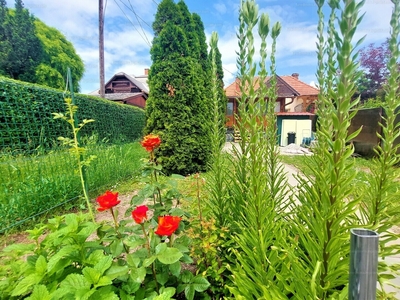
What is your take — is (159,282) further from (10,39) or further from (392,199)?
(10,39)

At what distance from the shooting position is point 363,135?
6.36m

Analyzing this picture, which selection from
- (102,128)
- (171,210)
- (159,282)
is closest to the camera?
(159,282)

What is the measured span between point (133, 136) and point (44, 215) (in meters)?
5.97

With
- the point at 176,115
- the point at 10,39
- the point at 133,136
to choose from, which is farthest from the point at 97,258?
the point at 10,39

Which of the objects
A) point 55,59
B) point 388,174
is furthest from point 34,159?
point 55,59

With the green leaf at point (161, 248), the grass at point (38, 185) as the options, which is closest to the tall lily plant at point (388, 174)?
the green leaf at point (161, 248)

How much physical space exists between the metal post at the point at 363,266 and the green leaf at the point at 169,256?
24.6 inches

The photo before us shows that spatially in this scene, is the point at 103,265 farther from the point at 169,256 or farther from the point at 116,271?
the point at 169,256

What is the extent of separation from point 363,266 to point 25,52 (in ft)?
78.0

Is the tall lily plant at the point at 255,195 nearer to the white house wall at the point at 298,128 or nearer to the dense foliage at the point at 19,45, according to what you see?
the white house wall at the point at 298,128

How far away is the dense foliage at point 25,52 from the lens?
53.2 feet

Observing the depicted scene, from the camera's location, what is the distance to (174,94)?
4590mm

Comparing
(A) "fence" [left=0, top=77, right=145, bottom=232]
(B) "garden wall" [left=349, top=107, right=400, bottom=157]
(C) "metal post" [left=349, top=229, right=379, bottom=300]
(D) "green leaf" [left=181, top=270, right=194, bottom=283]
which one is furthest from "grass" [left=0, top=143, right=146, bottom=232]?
(B) "garden wall" [left=349, top=107, right=400, bottom=157]

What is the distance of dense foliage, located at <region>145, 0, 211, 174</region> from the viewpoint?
455 cm
